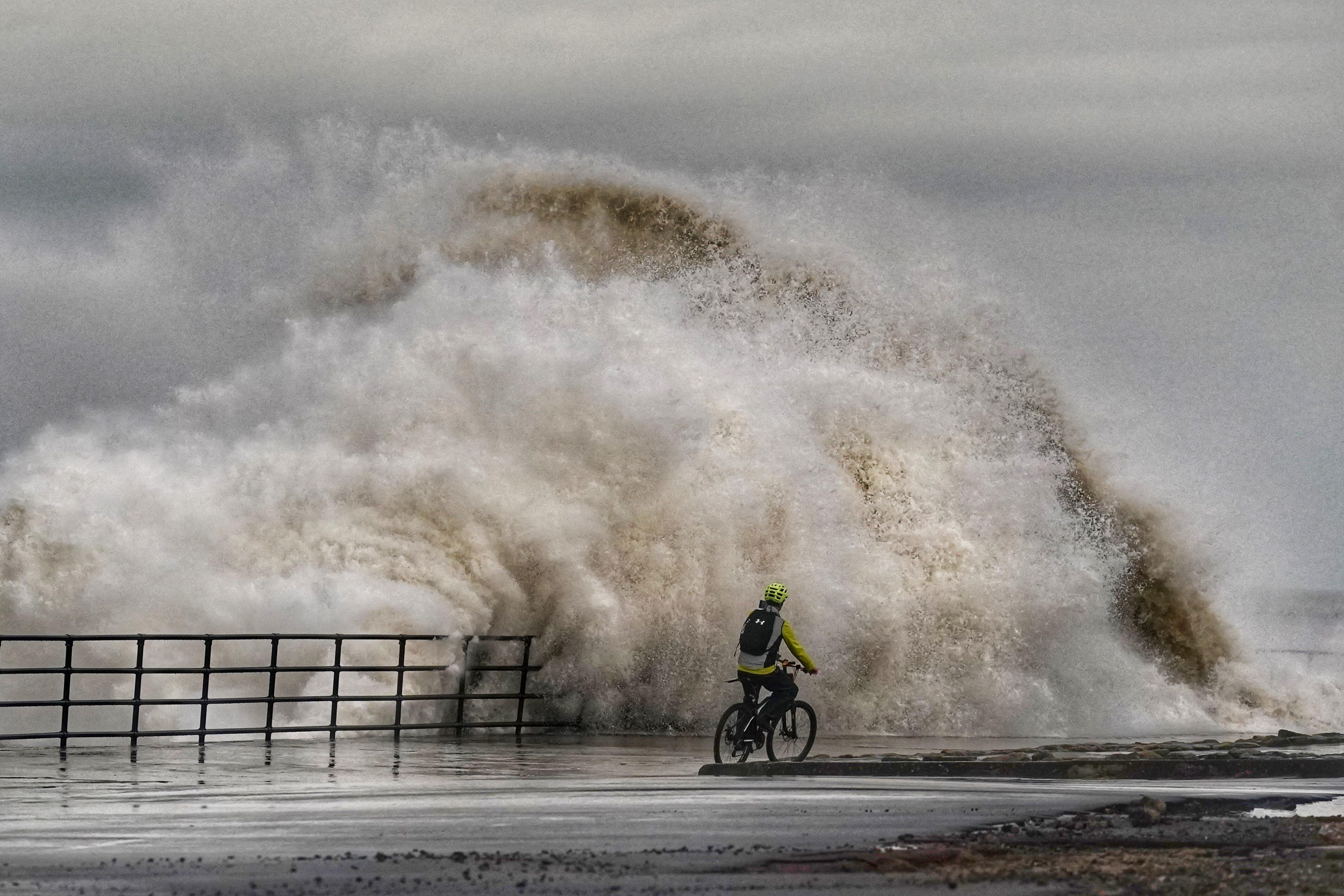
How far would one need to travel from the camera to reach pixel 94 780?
1664 cm

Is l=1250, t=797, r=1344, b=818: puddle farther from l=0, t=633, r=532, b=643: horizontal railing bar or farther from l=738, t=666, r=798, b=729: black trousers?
l=0, t=633, r=532, b=643: horizontal railing bar

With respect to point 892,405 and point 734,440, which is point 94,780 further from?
point 892,405

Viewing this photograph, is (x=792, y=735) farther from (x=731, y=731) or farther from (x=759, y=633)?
(x=759, y=633)

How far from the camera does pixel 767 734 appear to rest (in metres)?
18.8

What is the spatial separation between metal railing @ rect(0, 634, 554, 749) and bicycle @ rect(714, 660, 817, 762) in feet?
12.1

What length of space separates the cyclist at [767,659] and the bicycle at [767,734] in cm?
4

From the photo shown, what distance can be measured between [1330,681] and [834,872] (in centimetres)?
2304

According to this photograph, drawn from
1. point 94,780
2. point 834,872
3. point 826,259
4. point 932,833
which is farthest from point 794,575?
point 834,872

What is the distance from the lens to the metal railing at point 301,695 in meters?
19.7

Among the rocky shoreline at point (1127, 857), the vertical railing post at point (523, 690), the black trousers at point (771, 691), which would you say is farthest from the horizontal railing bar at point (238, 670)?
the rocky shoreline at point (1127, 857)

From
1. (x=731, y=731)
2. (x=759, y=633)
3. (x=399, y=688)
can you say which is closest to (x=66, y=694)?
(x=399, y=688)

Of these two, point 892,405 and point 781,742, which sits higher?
point 892,405

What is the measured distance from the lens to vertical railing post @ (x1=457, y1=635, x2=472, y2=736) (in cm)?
2250

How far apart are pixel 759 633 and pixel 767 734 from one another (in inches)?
39.2
